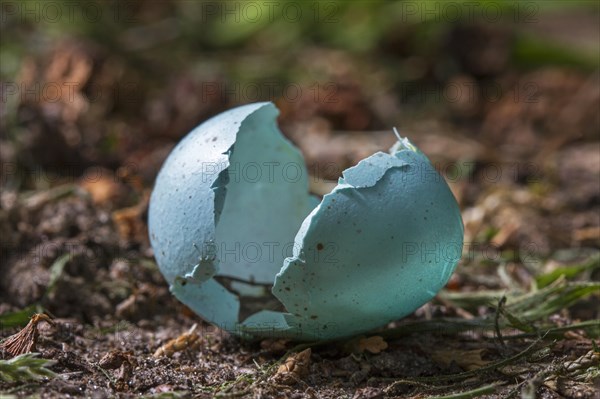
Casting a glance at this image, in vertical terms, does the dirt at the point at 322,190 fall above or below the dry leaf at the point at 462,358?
above

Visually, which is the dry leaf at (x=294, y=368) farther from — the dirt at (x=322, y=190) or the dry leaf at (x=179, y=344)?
the dry leaf at (x=179, y=344)

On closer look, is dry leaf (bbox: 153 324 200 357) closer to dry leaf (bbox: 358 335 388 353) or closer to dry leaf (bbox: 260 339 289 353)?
dry leaf (bbox: 260 339 289 353)

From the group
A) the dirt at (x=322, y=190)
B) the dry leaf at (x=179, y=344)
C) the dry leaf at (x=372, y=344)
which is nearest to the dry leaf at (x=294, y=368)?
the dirt at (x=322, y=190)

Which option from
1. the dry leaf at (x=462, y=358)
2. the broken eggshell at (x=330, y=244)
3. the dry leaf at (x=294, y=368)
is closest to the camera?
the broken eggshell at (x=330, y=244)

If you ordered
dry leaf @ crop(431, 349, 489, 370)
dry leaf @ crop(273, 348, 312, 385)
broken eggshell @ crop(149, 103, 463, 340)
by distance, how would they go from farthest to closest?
dry leaf @ crop(431, 349, 489, 370)
dry leaf @ crop(273, 348, 312, 385)
broken eggshell @ crop(149, 103, 463, 340)

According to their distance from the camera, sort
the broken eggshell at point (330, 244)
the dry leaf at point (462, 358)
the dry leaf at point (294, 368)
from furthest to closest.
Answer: the dry leaf at point (462, 358) < the dry leaf at point (294, 368) < the broken eggshell at point (330, 244)

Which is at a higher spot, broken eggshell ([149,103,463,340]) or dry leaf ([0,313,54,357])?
broken eggshell ([149,103,463,340])

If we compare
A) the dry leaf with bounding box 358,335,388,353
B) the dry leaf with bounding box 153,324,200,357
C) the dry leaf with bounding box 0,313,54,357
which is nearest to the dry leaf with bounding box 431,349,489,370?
the dry leaf with bounding box 358,335,388,353

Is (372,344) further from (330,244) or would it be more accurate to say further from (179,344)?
(179,344)

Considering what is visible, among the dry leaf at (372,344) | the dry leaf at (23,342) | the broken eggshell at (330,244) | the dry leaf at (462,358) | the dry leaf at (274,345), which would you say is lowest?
the dry leaf at (462,358)
